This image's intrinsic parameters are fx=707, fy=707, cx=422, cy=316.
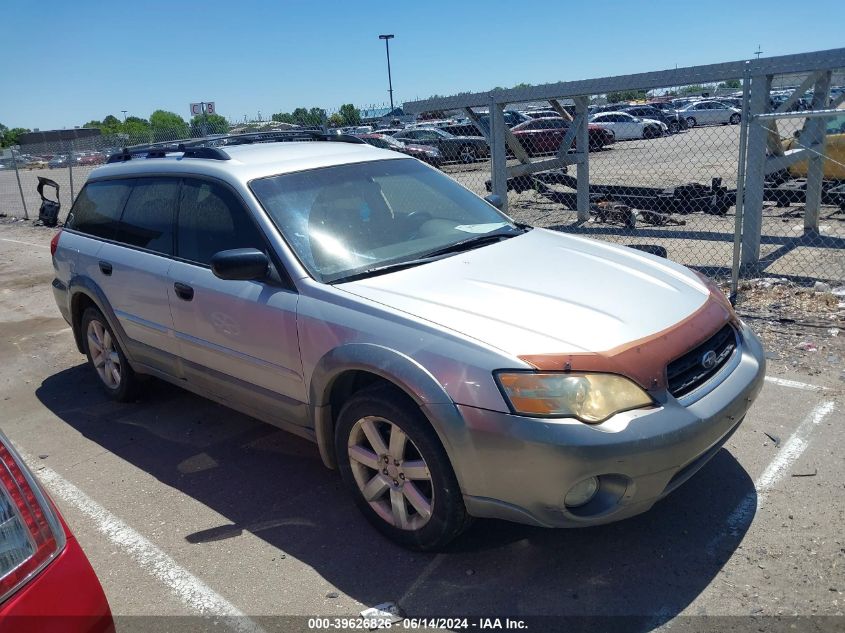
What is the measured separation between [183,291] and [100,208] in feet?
5.26

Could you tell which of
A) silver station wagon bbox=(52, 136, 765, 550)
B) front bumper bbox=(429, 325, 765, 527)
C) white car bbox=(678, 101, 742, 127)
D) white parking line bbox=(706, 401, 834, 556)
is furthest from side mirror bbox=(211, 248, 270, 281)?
white car bbox=(678, 101, 742, 127)

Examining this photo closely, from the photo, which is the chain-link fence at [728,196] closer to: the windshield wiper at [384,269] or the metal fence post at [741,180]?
the metal fence post at [741,180]

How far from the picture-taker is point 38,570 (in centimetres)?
181

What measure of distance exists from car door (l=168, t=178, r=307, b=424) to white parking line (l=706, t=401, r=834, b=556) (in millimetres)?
2061

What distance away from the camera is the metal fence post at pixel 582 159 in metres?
10.4

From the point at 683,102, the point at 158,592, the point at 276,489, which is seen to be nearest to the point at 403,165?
the point at 276,489

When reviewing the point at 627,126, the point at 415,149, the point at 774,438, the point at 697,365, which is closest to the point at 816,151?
the point at 774,438

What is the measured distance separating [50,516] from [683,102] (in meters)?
41.1

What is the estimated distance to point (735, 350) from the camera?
3.30 meters

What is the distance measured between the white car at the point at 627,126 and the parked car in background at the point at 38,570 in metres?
25.6

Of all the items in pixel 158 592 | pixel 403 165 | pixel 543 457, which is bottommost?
pixel 158 592

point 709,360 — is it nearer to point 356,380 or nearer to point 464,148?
point 356,380

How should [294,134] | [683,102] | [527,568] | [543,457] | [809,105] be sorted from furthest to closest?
1. [683,102]
2. [809,105]
3. [294,134]
4. [527,568]
5. [543,457]

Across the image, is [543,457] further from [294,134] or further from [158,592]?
[294,134]
